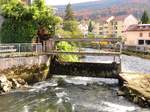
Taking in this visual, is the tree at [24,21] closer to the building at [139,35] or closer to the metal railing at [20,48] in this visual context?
the metal railing at [20,48]

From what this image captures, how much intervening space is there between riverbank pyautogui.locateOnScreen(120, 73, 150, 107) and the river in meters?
0.51

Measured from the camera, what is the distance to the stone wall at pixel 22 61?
2631 cm

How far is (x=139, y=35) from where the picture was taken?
77312 mm

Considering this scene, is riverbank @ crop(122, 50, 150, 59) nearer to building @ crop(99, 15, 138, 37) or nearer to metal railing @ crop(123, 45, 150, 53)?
metal railing @ crop(123, 45, 150, 53)

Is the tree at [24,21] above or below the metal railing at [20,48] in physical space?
above

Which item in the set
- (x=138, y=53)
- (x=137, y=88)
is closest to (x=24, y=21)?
(x=137, y=88)

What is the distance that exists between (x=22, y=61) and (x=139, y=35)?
52.3 metres

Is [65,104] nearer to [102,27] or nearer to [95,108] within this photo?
[95,108]

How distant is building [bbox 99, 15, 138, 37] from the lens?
122 meters

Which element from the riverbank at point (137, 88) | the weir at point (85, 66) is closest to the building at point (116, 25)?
the weir at point (85, 66)

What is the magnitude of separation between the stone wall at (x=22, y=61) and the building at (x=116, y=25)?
8770 cm

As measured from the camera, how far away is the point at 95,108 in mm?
21047

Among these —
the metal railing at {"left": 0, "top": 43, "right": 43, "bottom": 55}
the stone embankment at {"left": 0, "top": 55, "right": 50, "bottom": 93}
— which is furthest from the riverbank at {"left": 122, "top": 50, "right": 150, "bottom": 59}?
the metal railing at {"left": 0, "top": 43, "right": 43, "bottom": 55}

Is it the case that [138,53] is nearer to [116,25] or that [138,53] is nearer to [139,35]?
[139,35]
